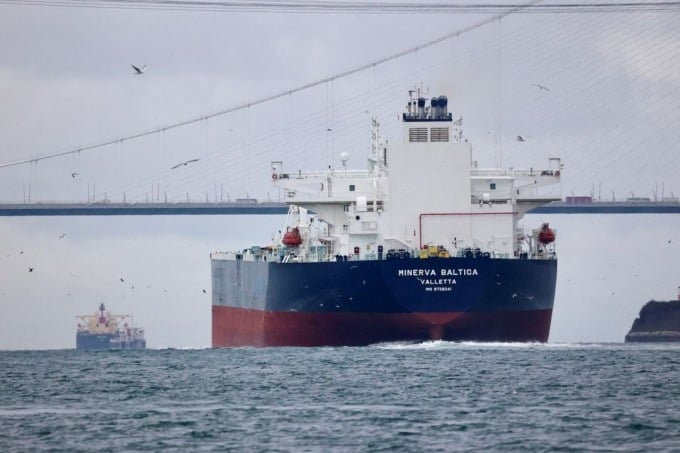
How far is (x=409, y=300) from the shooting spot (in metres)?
59.0

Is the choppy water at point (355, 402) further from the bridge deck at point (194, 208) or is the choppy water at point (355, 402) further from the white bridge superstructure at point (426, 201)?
the bridge deck at point (194, 208)

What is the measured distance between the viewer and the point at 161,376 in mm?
50000

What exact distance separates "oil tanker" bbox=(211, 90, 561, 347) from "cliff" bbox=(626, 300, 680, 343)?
99.9 ft

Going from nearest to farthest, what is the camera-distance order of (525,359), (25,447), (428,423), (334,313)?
(25,447)
(428,423)
(525,359)
(334,313)

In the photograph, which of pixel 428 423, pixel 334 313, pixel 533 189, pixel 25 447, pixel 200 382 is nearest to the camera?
pixel 25 447

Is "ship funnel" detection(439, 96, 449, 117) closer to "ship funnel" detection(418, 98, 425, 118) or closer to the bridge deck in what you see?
"ship funnel" detection(418, 98, 425, 118)

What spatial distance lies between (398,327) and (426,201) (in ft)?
17.8

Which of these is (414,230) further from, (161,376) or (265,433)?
(265,433)

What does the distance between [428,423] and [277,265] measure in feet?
91.7

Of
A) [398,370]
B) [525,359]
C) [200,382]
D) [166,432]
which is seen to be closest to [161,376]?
[200,382]

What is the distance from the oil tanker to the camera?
194 feet

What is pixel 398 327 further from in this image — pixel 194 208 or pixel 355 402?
pixel 194 208

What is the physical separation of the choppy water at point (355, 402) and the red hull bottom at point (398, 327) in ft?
4.30

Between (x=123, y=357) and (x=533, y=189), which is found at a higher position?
(x=533, y=189)
